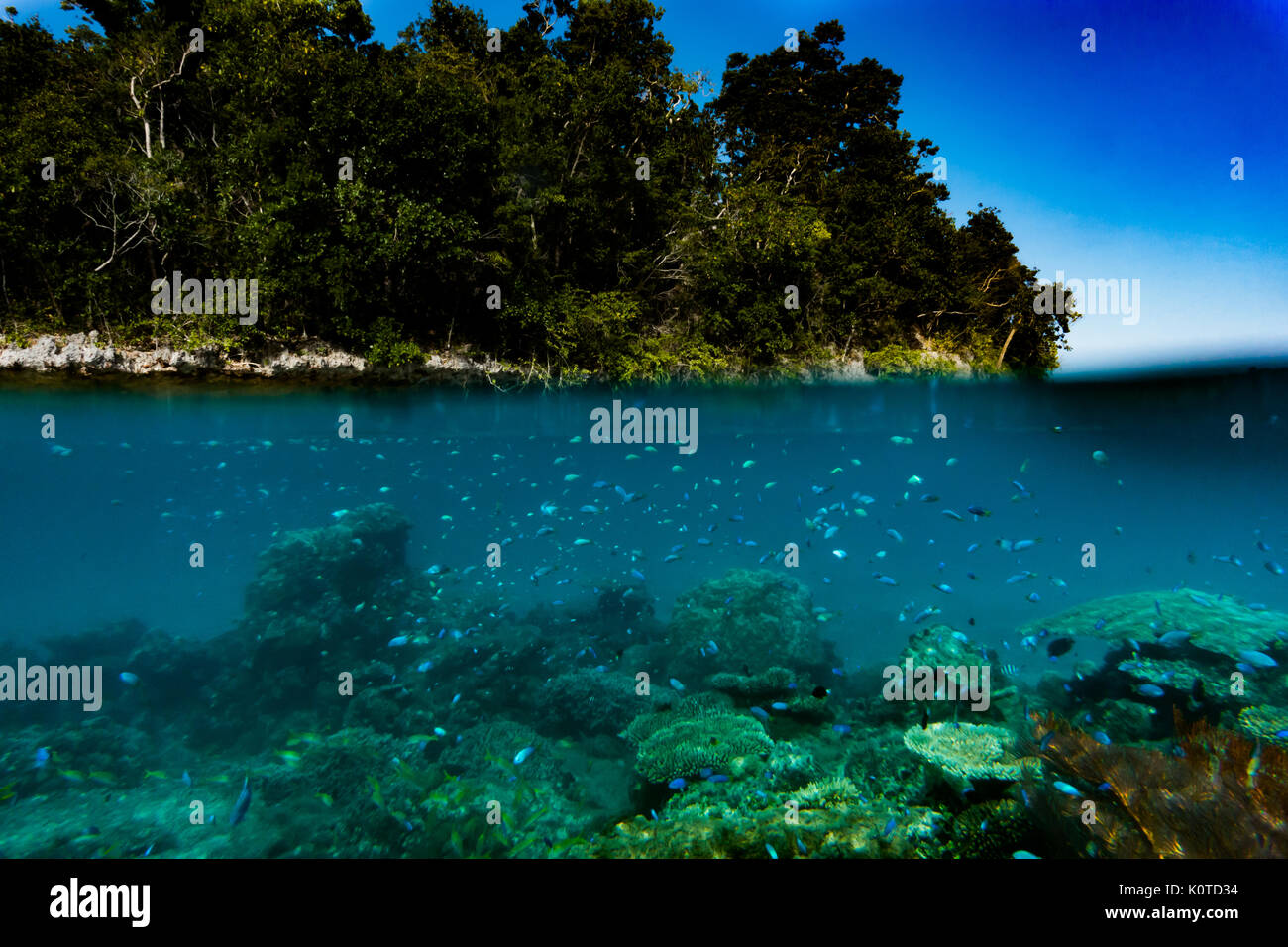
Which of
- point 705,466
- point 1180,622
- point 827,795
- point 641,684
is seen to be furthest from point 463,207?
point 705,466

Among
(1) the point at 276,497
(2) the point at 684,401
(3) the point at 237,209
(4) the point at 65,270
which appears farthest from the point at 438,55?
(1) the point at 276,497

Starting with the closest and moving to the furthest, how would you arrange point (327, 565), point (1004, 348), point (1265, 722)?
point (1265, 722) → point (327, 565) → point (1004, 348)

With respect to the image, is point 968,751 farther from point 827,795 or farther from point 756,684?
point 756,684

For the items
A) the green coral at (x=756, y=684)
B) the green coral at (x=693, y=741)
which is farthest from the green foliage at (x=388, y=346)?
the green coral at (x=756, y=684)

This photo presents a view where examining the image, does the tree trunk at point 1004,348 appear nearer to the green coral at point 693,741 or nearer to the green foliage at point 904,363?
the green foliage at point 904,363

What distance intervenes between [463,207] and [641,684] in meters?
12.7

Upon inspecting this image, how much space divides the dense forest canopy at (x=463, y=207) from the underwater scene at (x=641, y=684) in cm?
292

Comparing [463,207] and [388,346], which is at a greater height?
[463,207]

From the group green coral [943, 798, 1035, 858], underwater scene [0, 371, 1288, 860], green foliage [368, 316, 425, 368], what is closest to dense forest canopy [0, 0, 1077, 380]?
green foliage [368, 316, 425, 368]

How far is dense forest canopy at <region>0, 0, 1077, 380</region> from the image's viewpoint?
13.0 metres

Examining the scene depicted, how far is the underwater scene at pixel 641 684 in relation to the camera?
252 inches

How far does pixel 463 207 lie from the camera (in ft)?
48.2

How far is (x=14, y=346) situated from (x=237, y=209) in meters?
5.98

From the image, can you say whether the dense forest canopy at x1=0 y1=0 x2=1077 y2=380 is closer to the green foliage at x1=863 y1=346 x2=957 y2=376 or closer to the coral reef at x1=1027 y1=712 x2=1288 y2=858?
the green foliage at x1=863 y1=346 x2=957 y2=376
